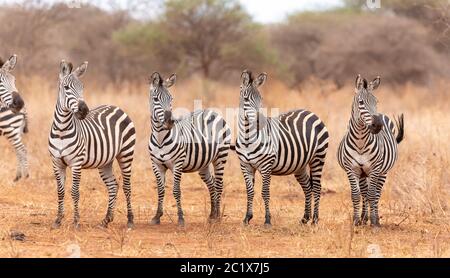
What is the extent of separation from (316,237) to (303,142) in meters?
1.53

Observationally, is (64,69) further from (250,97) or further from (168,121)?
(250,97)

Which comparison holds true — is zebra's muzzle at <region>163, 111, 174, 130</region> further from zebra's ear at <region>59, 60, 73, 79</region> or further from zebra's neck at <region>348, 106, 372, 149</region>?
zebra's neck at <region>348, 106, 372, 149</region>

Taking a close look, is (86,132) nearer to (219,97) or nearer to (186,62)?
(219,97)

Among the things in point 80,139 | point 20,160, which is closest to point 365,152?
point 80,139

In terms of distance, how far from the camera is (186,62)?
26.8 m

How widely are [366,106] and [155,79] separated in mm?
2315

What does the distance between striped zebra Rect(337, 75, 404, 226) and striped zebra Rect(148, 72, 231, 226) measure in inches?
58.4

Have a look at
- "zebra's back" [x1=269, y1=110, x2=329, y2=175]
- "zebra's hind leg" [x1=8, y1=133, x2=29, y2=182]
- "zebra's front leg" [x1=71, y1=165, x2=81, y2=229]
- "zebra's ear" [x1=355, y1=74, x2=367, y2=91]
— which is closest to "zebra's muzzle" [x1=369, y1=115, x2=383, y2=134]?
"zebra's ear" [x1=355, y1=74, x2=367, y2=91]

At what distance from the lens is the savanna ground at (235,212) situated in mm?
7281

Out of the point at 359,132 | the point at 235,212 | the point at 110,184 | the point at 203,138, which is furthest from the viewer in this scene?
the point at 235,212

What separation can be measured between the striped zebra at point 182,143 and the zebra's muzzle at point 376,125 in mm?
1918

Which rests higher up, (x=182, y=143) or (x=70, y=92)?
(x=70, y=92)

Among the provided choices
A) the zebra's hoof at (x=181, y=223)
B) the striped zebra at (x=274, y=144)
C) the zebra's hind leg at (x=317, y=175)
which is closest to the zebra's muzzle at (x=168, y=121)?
the striped zebra at (x=274, y=144)

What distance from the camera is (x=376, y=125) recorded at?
818cm
